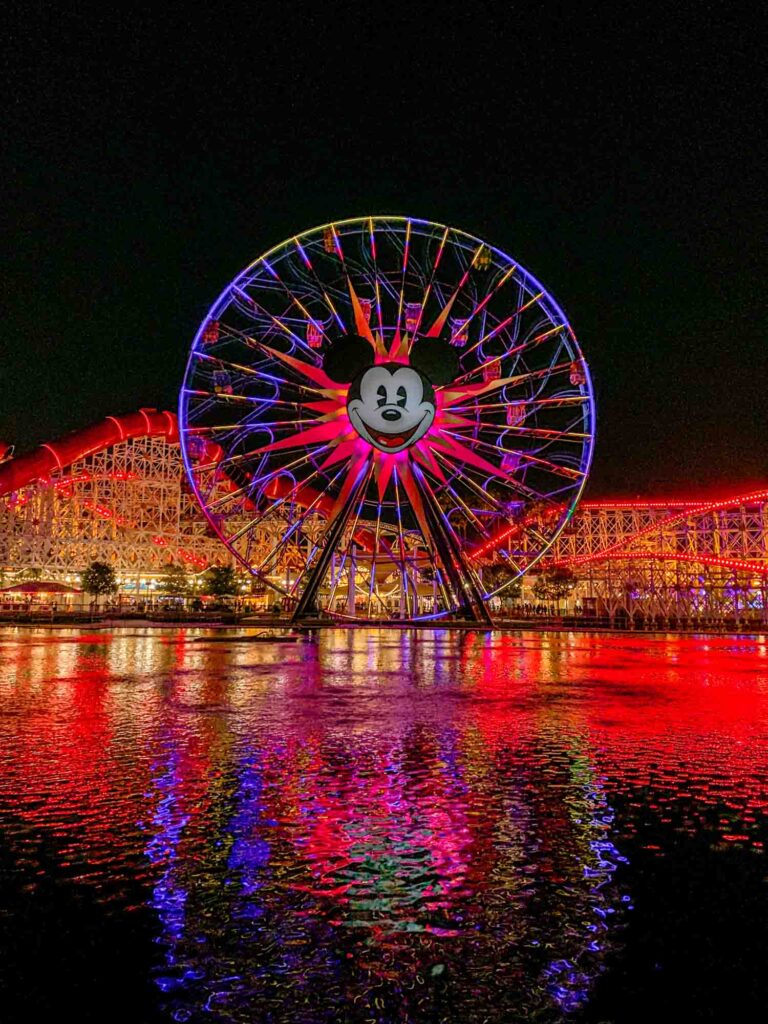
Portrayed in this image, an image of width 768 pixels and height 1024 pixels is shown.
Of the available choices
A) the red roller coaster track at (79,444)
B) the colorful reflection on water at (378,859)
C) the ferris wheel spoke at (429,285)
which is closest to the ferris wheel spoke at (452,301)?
the ferris wheel spoke at (429,285)

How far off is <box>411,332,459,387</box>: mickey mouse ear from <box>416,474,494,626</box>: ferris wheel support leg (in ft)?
12.6

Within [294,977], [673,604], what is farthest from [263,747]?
[673,604]

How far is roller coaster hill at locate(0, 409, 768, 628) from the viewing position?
49.7 metres

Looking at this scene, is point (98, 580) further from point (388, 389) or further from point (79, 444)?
point (388, 389)

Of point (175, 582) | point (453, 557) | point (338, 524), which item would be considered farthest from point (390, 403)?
point (175, 582)

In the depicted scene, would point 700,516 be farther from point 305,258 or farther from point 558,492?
point 305,258

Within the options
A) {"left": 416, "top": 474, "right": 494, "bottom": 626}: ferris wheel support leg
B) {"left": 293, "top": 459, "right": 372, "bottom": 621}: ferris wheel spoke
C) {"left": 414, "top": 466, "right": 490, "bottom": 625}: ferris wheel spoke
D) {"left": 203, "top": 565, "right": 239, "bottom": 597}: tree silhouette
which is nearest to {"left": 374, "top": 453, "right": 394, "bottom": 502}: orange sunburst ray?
{"left": 293, "top": 459, "right": 372, "bottom": 621}: ferris wheel spoke

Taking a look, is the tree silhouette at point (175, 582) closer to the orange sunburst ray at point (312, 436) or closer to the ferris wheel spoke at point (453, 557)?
the ferris wheel spoke at point (453, 557)

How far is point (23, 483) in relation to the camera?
153 ft

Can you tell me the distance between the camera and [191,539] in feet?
209

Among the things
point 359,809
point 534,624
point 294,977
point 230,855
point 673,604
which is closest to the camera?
point 294,977

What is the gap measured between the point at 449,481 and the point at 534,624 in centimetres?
1793

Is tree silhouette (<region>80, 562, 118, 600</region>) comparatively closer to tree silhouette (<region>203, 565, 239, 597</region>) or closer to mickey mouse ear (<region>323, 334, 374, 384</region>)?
tree silhouette (<region>203, 565, 239, 597</region>)

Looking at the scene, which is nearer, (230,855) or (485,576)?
(230,855)
